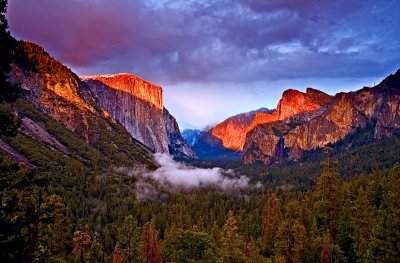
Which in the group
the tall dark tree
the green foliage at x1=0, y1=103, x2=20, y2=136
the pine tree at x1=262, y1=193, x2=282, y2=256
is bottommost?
the pine tree at x1=262, y1=193, x2=282, y2=256

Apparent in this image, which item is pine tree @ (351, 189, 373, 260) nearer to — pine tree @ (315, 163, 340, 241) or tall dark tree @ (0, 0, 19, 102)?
pine tree @ (315, 163, 340, 241)

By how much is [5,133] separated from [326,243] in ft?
146

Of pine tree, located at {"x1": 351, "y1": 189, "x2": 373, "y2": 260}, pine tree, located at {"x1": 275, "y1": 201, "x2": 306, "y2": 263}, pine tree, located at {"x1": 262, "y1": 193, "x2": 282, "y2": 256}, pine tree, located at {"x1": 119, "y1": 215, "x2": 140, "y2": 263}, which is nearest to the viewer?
pine tree, located at {"x1": 351, "y1": 189, "x2": 373, "y2": 260}

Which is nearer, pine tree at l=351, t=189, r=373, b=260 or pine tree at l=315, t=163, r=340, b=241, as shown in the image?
pine tree at l=351, t=189, r=373, b=260

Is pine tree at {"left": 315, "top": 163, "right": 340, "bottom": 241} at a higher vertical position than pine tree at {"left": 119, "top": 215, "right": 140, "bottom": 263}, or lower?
higher

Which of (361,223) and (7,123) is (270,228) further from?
(7,123)

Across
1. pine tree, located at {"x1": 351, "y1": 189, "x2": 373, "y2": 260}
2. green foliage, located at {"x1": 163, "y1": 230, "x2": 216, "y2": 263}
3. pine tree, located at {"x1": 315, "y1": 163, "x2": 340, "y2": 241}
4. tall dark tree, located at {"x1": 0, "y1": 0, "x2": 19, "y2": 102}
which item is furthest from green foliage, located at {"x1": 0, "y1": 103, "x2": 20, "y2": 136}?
pine tree, located at {"x1": 315, "y1": 163, "x2": 340, "y2": 241}

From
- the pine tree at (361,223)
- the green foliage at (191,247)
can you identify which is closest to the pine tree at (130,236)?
the green foliage at (191,247)

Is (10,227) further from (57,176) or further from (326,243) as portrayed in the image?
(57,176)

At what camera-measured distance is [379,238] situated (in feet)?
146

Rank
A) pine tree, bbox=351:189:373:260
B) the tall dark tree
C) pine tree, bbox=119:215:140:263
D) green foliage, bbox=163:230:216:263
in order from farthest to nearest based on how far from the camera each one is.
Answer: pine tree, bbox=119:215:140:263
pine tree, bbox=351:189:373:260
green foliage, bbox=163:230:216:263
the tall dark tree

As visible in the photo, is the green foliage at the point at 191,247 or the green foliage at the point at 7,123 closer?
the green foliage at the point at 7,123

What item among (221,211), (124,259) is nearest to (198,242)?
(124,259)

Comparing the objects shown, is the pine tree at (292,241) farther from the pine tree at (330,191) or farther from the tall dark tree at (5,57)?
the tall dark tree at (5,57)
